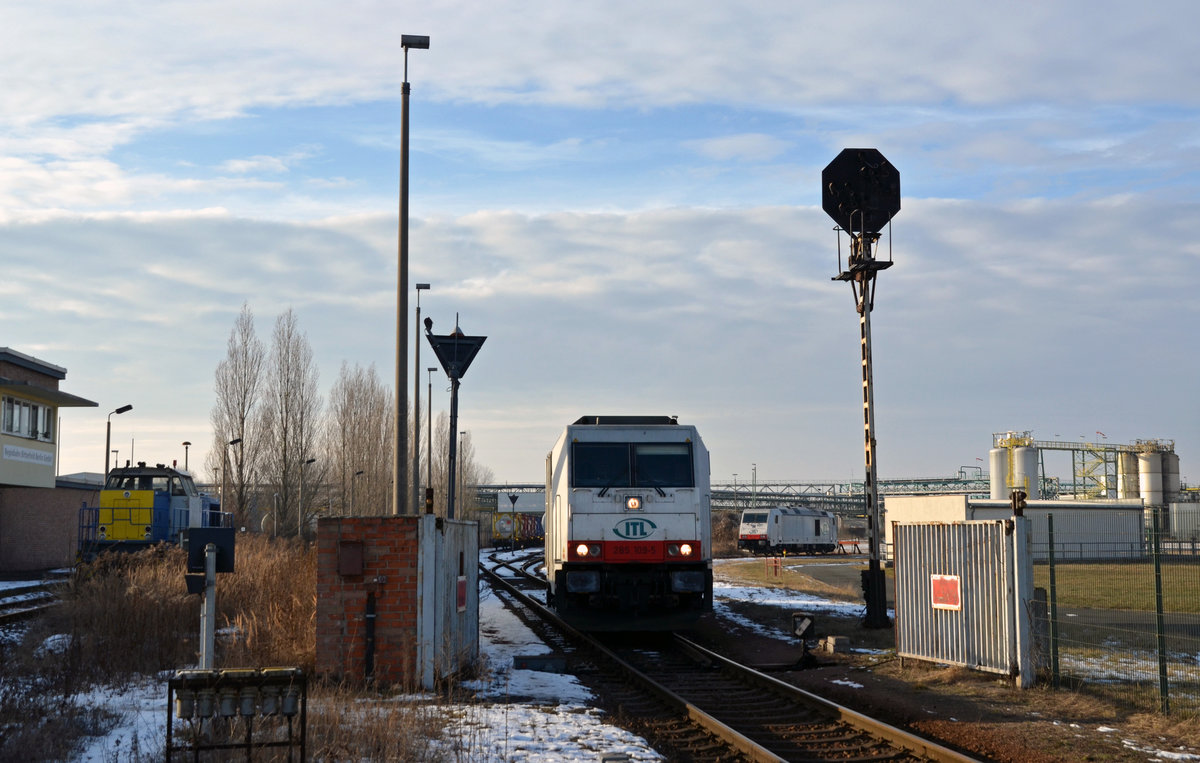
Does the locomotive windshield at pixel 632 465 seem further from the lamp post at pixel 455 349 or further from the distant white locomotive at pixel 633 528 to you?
the lamp post at pixel 455 349

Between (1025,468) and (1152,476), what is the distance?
899 centimetres

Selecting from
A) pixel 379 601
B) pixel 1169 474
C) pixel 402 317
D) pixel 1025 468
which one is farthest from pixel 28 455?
pixel 1169 474

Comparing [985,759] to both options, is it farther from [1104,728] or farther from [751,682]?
[751,682]

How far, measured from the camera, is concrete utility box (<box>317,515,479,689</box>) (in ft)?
35.8

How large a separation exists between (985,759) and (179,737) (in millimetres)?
6268

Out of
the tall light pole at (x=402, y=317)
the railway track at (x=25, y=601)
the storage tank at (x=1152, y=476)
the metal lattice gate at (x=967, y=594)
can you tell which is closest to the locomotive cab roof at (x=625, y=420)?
the tall light pole at (x=402, y=317)

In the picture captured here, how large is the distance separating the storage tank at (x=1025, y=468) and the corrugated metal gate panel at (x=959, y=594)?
6674 centimetres

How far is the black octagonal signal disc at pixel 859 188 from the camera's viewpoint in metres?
18.9

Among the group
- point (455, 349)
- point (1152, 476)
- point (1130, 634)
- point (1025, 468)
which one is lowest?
point (1130, 634)

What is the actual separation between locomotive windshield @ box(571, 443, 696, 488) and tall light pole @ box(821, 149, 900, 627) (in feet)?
12.8

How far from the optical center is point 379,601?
10977mm

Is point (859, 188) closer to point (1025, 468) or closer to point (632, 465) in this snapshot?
point (632, 465)

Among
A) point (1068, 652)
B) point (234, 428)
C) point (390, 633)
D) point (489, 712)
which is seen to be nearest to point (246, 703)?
point (489, 712)

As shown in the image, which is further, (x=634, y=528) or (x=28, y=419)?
(x=28, y=419)
